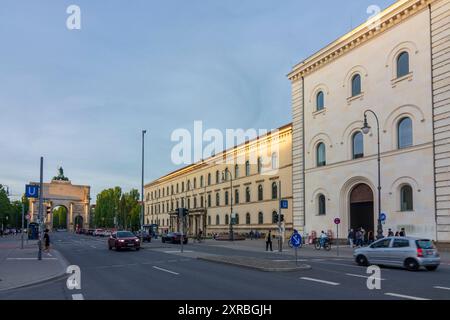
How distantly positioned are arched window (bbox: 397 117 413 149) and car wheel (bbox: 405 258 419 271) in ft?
57.7

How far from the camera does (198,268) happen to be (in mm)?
21859

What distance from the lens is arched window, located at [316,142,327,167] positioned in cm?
4738

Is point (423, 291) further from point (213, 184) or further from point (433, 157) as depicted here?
point (213, 184)

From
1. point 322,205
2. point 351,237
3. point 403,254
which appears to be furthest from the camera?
point 322,205

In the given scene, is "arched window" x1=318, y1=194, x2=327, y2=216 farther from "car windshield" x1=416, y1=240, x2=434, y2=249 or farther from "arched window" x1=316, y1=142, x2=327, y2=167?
"car windshield" x1=416, y1=240, x2=434, y2=249

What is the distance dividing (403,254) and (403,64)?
68.6 feet

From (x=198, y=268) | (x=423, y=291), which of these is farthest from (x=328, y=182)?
(x=423, y=291)

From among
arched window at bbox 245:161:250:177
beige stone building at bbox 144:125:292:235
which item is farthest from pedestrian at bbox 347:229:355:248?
arched window at bbox 245:161:250:177

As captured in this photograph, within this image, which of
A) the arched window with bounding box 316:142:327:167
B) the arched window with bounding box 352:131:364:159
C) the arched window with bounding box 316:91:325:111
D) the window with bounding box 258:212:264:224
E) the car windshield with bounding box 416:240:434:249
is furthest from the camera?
the window with bounding box 258:212:264:224

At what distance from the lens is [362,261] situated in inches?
939

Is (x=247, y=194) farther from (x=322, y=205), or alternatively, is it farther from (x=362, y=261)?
(x=362, y=261)

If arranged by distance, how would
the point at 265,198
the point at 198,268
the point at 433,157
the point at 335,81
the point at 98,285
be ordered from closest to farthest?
the point at 98,285 → the point at 198,268 → the point at 433,157 → the point at 335,81 → the point at 265,198

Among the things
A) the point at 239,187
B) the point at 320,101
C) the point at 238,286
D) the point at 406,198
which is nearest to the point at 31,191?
the point at 238,286

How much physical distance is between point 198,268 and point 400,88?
24085 millimetres
